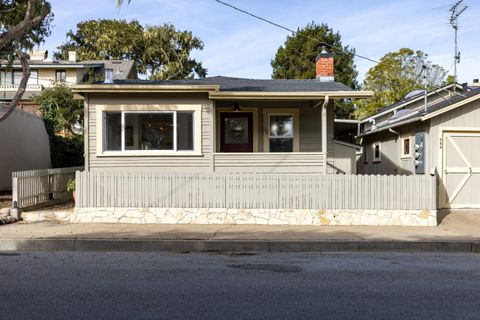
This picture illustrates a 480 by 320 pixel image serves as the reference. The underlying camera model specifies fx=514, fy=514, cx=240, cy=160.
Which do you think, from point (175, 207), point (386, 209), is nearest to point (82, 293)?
point (175, 207)

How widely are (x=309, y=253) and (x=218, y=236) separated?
1962 mm

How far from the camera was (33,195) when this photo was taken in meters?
13.8

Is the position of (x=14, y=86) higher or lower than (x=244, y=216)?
higher

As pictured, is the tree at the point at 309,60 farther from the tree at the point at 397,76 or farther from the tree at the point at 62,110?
the tree at the point at 62,110

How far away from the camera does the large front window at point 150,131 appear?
44.8 ft

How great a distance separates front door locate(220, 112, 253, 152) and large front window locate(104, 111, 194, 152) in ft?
Answer: 6.04

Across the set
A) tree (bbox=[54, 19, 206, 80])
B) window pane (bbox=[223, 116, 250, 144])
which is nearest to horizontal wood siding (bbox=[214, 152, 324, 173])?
window pane (bbox=[223, 116, 250, 144])

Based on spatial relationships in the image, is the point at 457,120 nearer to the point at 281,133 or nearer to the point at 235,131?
the point at 281,133

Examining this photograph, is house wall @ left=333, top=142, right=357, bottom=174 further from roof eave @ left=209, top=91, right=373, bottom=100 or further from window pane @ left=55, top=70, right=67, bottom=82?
window pane @ left=55, top=70, right=67, bottom=82

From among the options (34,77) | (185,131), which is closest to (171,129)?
(185,131)

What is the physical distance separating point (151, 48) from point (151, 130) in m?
31.0

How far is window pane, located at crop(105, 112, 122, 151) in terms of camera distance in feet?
44.7

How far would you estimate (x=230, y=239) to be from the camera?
10172 mm

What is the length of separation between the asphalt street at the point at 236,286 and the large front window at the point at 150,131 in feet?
15.5
